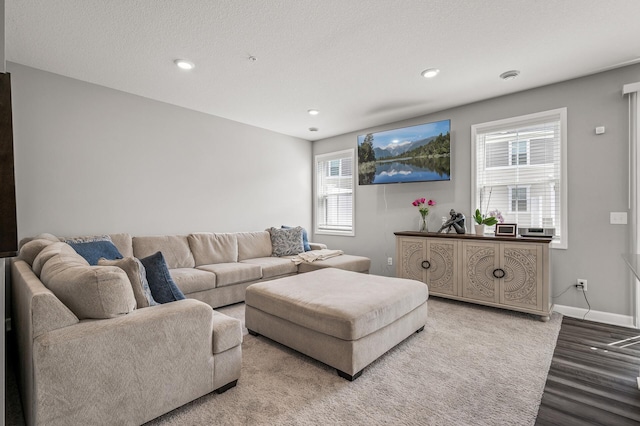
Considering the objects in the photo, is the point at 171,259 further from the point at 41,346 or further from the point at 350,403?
the point at 350,403

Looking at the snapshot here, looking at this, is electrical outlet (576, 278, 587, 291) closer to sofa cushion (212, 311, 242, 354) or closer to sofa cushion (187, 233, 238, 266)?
sofa cushion (212, 311, 242, 354)

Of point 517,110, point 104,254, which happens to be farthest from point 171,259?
point 517,110

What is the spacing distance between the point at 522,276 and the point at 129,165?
464cm

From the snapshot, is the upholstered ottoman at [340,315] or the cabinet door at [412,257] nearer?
the upholstered ottoman at [340,315]

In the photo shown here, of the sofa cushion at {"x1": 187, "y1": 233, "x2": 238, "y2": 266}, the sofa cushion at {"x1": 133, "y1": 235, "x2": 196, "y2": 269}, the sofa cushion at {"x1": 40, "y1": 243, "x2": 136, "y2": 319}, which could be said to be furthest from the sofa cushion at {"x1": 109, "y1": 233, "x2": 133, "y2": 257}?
the sofa cushion at {"x1": 40, "y1": 243, "x2": 136, "y2": 319}

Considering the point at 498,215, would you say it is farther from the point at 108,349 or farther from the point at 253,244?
the point at 108,349

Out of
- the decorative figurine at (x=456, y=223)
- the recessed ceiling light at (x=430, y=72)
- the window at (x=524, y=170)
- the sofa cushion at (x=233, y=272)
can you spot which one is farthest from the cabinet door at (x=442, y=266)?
the sofa cushion at (x=233, y=272)

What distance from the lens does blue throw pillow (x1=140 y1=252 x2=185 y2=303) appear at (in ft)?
6.15

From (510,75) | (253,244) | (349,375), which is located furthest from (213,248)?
(510,75)

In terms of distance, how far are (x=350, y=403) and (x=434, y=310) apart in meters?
2.02

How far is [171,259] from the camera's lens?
3.65 meters

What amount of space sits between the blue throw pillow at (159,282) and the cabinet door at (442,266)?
2.95m

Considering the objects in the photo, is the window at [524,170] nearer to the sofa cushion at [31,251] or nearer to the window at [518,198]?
the window at [518,198]

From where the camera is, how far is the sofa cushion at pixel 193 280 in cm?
315
